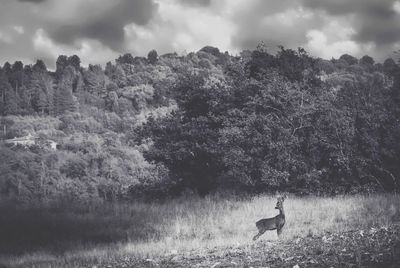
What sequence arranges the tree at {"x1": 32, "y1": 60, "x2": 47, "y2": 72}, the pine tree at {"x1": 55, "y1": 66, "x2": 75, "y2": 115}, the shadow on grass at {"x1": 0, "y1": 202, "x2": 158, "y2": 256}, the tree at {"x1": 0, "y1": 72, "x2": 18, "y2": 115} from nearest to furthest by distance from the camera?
1. the shadow on grass at {"x1": 0, "y1": 202, "x2": 158, "y2": 256}
2. the tree at {"x1": 0, "y1": 72, "x2": 18, "y2": 115}
3. the pine tree at {"x1": 55, "y1": 66, "x2": 75, "y2": 115}
4. the tree at {"x1": 32, "y1": 60, "x2": 47, "y2": 72}

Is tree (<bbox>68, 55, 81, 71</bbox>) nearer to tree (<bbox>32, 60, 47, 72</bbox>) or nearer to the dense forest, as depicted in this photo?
tree (<bbox>32, 60, 47, 72</bbox>)

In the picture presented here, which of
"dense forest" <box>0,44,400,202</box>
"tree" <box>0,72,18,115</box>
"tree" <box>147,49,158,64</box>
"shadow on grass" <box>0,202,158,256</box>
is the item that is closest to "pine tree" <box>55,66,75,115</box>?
"tree" <box>0,72,18,115</box>

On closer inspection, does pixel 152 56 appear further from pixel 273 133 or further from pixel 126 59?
pixel 273 133

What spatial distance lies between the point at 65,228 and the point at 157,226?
Result: 3333mm

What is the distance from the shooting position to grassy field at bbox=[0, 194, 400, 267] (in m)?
12.1

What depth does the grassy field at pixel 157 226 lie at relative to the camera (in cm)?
1212

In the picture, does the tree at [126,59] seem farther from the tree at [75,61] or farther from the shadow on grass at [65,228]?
the shadow on grass at [65,228]

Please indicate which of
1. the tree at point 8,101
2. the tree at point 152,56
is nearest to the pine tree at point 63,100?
the tree at point 8,101

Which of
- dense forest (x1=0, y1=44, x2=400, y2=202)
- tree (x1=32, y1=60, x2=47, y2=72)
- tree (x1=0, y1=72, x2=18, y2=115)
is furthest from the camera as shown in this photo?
tree (x1=32, y1=60, x2=47, y2=72)

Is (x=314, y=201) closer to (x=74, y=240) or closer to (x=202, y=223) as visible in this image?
(x=202, y=223)

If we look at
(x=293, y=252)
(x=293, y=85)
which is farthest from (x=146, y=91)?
(x=293, y=252)

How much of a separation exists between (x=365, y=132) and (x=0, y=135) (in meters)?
100

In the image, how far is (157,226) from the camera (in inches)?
659

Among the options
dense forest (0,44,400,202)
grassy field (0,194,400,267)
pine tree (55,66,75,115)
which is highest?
pine tree (55,66,75,115)
